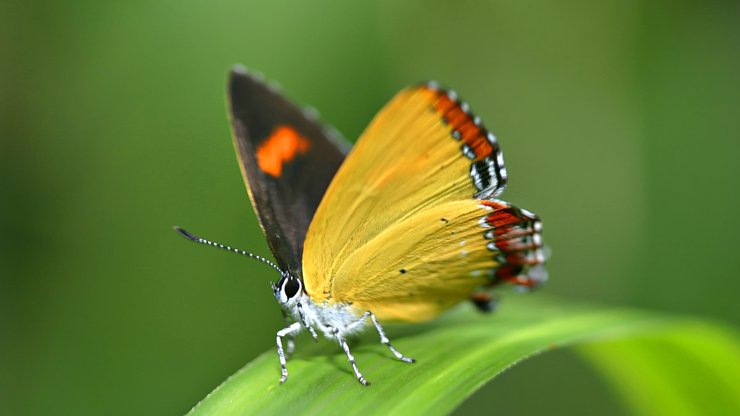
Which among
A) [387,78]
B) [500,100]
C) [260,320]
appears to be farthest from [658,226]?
[260,320]

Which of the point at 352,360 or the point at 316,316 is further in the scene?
the point at 316,316

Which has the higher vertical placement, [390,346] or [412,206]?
[412,206]

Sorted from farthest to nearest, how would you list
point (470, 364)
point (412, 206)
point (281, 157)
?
point (281, 157), point (412, 206), point (470, 364)

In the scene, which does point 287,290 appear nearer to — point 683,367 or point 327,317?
point 327,317

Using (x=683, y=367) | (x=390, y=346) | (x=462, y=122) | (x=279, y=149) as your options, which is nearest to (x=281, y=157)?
(x=279, y=149)

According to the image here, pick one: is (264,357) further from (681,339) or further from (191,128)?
(191,128)

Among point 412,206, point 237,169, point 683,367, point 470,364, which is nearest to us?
point 470,364
